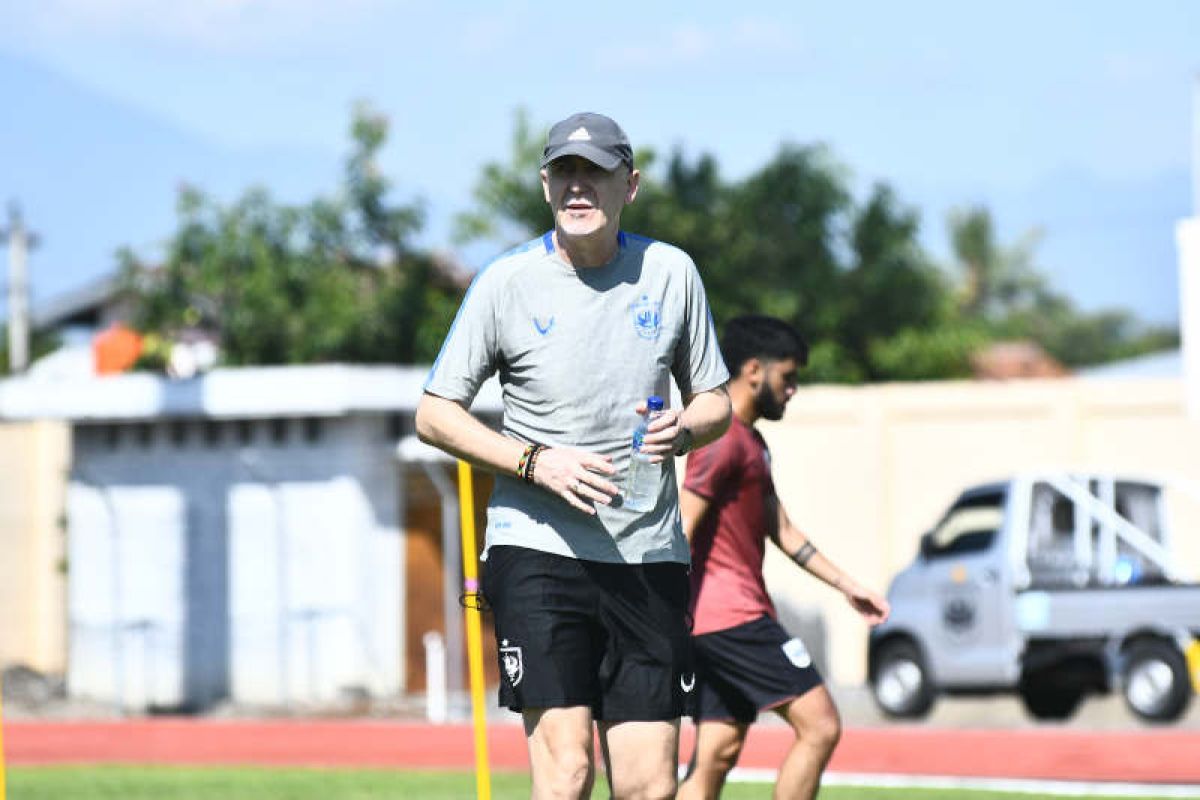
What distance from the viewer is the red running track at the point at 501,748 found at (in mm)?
15148

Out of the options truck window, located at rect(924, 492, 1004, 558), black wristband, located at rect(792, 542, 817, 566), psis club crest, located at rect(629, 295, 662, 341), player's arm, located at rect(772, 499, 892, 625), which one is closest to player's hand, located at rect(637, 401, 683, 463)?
psis club crest, located at rect(629, 295, 662, 341)

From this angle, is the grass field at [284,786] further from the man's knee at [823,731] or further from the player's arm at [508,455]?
the player's arm at [508,455]

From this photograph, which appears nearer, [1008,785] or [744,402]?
[744,402]

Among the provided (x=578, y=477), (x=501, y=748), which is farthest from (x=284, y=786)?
(x=578, y=477)

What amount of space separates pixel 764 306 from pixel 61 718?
14.0 meters

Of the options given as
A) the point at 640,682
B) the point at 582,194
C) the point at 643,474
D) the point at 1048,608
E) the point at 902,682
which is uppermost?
the point at 582,194

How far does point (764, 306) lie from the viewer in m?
33.8

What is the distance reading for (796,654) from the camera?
26.9 ft

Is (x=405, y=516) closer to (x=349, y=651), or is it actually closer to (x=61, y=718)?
(x=349, y=651)

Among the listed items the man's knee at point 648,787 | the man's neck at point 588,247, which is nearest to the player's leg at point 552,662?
the man's knee at point 648,787

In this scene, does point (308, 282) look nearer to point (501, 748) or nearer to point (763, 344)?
point (501, 748)

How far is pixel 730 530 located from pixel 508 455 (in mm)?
2487

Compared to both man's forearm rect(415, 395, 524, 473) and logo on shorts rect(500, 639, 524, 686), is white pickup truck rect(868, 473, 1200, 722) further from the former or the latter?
man's forearm rect(415, 395, 524, 473)

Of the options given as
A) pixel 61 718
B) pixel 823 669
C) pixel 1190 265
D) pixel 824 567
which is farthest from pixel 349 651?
pixel 824 567
